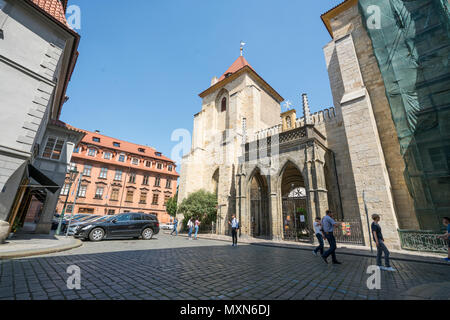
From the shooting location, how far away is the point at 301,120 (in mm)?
17141

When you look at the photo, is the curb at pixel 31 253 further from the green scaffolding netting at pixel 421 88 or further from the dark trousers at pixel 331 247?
the green scaffolding netting at pixel 421 88

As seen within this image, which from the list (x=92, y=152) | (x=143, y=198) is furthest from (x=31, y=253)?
(x=92, y=152)

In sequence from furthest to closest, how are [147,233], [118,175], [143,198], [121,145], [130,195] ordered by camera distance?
[121,145] < [143,198] < [130,195] < [118,175] < [147,233]

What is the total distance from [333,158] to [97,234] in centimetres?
1562

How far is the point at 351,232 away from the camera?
1117 cm

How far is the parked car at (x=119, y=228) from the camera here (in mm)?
9695

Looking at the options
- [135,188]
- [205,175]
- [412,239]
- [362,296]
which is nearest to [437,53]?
[412,239]

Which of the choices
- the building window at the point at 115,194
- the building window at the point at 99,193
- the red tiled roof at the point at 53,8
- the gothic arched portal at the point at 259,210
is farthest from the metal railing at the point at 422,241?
the building window at the point at 99,193

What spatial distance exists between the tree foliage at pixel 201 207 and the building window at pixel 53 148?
431 inches

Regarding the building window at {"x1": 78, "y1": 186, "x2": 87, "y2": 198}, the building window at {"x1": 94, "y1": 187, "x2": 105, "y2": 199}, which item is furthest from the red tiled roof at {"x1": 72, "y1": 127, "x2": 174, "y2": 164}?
the building window at {"x1": 78, "y1": 186, "x2": 87, "y2": 198}

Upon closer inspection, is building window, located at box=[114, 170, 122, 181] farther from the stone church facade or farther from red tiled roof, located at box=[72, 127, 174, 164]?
the stone church facade

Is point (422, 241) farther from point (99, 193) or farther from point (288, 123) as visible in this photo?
point (99, 193)
